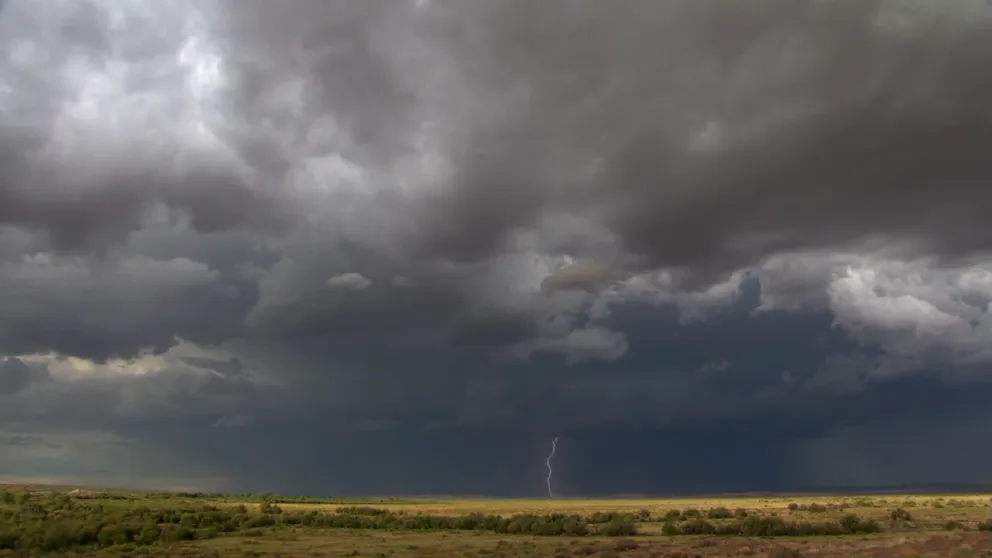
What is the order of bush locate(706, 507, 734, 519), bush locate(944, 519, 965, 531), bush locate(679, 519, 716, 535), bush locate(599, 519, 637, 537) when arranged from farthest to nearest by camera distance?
bush locate(706, 507, 734, 519), bush locate(599, 519, 637, 537), bush locate(679, 519, 716, 535), bush locate(944, 519, 965, 531)

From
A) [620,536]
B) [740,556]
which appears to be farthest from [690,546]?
[620,536]

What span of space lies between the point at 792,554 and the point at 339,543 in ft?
189

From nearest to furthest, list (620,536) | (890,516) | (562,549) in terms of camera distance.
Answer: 1. (562,549)
2. (620,536)
3. (890,516)

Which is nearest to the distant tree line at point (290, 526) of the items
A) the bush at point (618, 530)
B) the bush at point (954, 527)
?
the bush at point (618, 530)

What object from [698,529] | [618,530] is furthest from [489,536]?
[698,529]

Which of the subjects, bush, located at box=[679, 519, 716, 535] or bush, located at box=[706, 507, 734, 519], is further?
bush, located at box=[706, 507, 734, 519]

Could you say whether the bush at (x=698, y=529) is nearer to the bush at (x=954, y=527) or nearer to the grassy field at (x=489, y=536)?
the grassy field at (x=489, y=536)

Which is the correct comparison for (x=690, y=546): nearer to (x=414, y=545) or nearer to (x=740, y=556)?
(x=740, y=556)

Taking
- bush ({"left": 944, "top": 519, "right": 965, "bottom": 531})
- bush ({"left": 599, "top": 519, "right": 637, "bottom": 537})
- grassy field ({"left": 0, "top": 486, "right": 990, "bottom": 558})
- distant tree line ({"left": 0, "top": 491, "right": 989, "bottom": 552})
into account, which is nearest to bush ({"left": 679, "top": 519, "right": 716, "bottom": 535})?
distant tree line ({"left": 0, "top": 491, "right": 989, "bottom": 552})

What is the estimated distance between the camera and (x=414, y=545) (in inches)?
3738

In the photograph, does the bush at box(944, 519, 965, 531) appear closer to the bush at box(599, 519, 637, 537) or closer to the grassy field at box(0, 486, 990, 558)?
the grassy field at box(0, 486, 990, 558)

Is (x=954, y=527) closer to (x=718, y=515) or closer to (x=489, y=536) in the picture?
(x=718, y=515)

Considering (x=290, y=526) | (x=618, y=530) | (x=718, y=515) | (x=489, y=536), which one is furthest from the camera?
(x=718, y=515)

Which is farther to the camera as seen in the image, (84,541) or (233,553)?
(84,541)
